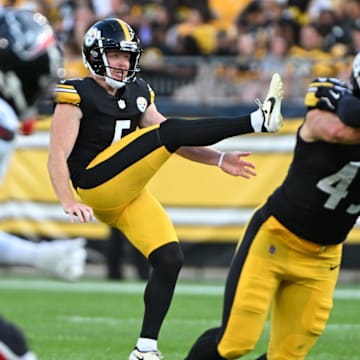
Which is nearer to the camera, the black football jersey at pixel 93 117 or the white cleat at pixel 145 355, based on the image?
the white cleat at pixel 145 355

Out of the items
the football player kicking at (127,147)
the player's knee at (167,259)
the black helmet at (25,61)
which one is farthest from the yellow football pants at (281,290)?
the black helmet at (25,61)

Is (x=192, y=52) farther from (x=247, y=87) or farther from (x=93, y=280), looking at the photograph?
(x=93, y=280)

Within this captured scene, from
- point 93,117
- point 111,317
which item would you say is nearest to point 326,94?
point 93,117

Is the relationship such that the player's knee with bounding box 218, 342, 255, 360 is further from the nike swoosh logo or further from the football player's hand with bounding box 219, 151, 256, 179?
the football player's hand with bounding box 219, 151, 256, 179

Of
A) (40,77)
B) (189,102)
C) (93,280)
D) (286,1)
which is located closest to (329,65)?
(189,102)

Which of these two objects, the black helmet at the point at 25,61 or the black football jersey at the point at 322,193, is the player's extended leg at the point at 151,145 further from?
the black helmet at the point at 25,61

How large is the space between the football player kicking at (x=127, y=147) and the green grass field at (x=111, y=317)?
0.81m

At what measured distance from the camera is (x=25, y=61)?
385 cm

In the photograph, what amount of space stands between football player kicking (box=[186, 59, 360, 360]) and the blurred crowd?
6363 millimetres

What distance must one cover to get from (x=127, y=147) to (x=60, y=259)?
225 centimetres

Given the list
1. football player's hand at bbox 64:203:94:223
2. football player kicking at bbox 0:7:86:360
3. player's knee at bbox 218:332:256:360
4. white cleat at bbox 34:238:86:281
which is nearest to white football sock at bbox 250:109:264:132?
football player's hand at bbox 64:203:94:223

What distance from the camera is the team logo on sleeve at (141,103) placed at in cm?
612

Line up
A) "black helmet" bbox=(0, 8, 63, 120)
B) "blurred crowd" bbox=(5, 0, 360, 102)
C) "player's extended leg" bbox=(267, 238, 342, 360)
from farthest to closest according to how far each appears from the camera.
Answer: "blurred crowd" bbox=(5, 0, 360, 102) → "player's extended leg" bbox=(267, 238, 342, 360) → "black helmet" bbox=(0, 8, 63, 120)

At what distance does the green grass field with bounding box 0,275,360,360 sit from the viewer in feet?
21.9
